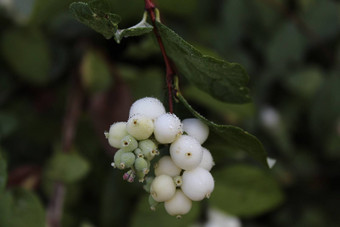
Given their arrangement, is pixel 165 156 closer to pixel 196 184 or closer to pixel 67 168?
pixel 196 184

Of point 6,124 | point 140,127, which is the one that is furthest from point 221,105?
point 140,127

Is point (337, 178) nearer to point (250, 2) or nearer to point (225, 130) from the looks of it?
point (250, 2)

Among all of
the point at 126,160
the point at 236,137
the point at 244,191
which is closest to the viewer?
the point at 126,160

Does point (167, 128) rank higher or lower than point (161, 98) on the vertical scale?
Answer: higher

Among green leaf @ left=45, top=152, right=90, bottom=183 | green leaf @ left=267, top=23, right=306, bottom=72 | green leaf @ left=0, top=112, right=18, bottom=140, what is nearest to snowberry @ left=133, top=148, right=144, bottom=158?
green leaf @ left=45, top=152, right=90, bottom=183

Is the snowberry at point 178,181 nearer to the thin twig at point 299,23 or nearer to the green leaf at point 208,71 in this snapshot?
the green leaf at point 208,71

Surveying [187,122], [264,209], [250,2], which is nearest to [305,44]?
[250,2]
